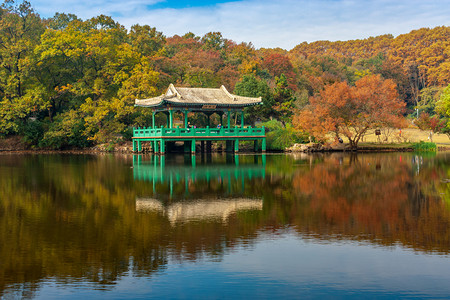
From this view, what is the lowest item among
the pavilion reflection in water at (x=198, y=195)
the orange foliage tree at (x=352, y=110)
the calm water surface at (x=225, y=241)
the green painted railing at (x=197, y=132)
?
the calm water surface at (x=225, y=241)

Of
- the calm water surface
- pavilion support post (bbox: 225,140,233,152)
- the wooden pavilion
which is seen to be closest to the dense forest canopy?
pavilion support post (bbox: 225,140,233,152)

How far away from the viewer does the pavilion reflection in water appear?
13.5 m

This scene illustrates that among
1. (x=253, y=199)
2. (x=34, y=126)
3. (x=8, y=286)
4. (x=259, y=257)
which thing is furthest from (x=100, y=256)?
(x=34, y=126)

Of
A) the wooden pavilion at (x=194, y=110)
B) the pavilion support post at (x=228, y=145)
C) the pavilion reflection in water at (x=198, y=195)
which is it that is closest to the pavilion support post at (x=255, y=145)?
the wooden pavilion at (x=194, y=110)

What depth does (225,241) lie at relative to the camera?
1022cm

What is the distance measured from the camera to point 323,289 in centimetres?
752

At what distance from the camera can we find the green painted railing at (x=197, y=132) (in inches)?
1631

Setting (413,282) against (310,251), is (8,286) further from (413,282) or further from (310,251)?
(413,282)

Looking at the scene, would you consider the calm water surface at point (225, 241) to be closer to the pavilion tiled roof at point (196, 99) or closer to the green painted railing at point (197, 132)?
the green painted railing at point (197, 132)

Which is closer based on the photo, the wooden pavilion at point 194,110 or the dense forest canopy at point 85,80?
the wooden pavilion at point 194,110

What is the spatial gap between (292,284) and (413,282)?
1.96 metres

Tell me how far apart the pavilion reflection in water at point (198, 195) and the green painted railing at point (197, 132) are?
16.0 metres

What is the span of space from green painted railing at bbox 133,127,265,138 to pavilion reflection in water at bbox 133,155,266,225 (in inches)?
630

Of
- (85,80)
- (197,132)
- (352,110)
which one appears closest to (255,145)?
(197,132)
